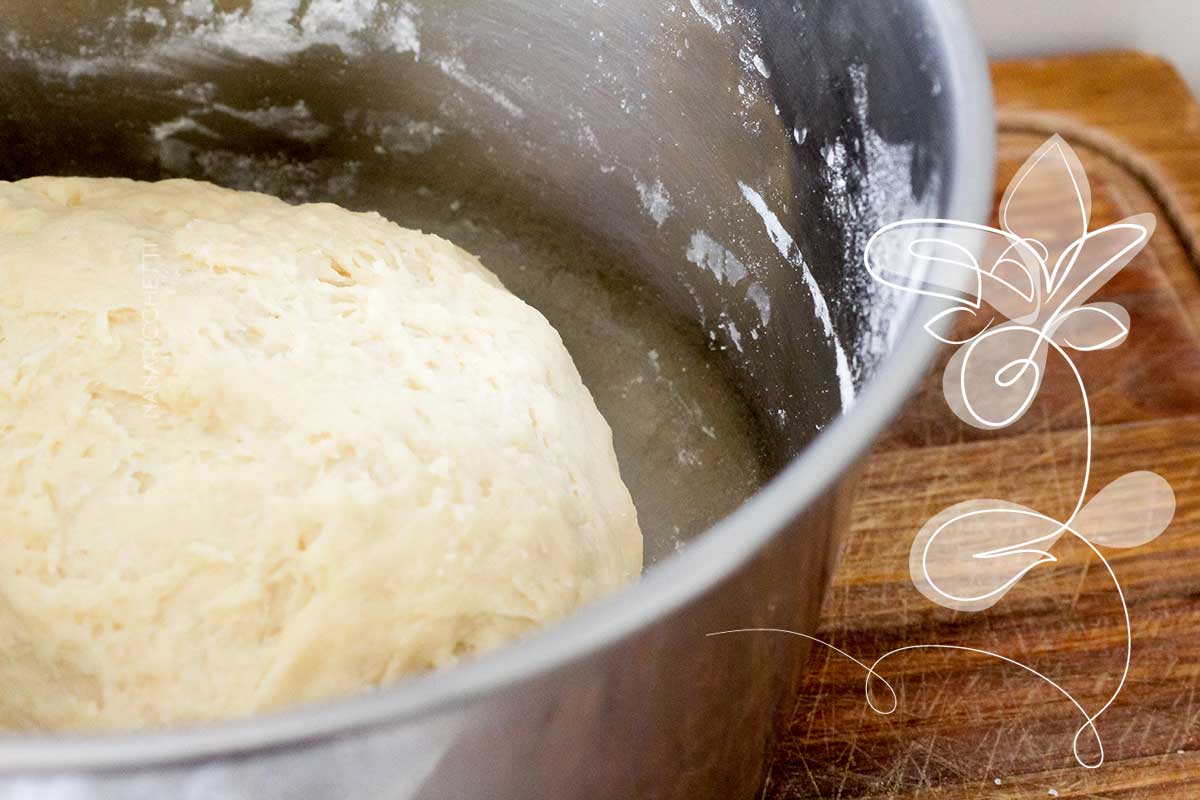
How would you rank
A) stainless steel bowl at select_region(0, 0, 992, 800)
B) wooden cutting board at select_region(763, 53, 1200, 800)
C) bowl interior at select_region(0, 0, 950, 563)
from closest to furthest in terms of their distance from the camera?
stainless steel bowl at select_region(0, 0, 992, 800) → wooden cutting board at select_region(763, 53, 1200, 800) → bowl interior at select_region(0, 0, 950, 563)

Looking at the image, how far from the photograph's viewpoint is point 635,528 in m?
0.96

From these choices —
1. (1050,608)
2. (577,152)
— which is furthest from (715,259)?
(1050,608)

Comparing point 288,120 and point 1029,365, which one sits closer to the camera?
point 1029,365

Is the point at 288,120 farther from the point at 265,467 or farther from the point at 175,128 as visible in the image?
the point at 265,467

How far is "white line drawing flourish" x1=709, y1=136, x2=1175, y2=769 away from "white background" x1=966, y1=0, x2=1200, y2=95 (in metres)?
0.20

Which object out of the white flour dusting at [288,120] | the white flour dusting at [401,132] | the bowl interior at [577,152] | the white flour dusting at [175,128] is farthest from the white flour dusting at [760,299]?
the white flour dusting at [175,128]

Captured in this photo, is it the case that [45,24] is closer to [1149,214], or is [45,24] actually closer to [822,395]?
[822,395]

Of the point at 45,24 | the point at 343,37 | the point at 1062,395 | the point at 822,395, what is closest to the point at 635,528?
the point at 822,395

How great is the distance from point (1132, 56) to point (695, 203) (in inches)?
24.0

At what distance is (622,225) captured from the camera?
3.86 feet

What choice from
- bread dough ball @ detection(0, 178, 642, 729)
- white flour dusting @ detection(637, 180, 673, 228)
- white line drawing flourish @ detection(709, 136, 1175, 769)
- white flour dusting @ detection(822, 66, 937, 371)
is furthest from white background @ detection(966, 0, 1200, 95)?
bread dough ball @ detection(0, 178, 642, 729)

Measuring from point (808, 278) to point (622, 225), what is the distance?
0.28 meters

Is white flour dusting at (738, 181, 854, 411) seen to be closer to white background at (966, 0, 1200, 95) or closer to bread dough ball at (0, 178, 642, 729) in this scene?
bread dough ball at (0, 178, 642, 729)

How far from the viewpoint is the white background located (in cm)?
135
